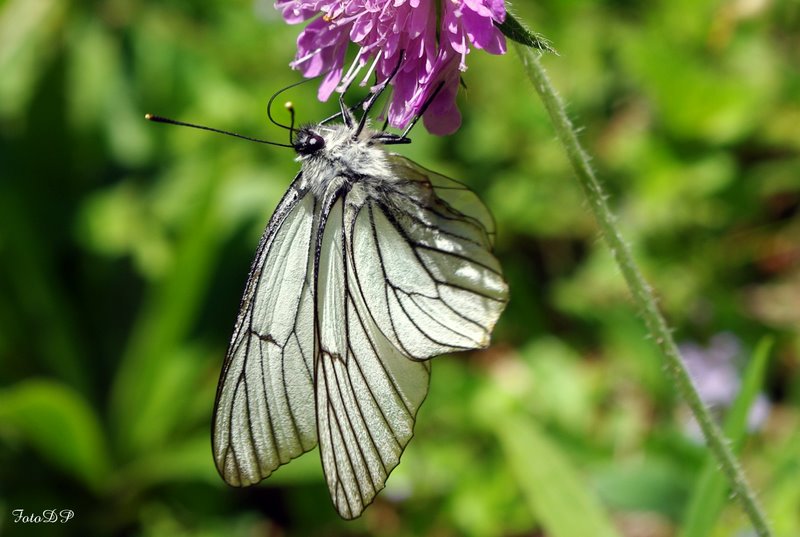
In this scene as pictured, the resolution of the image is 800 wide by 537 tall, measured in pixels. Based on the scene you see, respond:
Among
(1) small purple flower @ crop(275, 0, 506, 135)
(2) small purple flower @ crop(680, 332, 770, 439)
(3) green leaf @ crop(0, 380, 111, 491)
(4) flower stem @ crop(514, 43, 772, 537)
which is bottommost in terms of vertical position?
(3) green leaf @ crop(0, 380, 111, 491)

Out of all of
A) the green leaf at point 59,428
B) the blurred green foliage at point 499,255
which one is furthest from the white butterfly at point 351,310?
the green leaf at point 59,428

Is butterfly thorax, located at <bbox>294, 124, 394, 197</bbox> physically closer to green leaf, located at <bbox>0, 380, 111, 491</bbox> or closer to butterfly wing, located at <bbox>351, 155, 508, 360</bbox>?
butterfly wing, located at <bbox>351, 155, 508, 360</bbox>

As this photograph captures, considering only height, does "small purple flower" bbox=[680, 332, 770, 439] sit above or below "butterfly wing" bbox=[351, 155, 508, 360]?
above

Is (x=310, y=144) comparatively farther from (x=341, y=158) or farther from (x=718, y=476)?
(x=718, y=476)

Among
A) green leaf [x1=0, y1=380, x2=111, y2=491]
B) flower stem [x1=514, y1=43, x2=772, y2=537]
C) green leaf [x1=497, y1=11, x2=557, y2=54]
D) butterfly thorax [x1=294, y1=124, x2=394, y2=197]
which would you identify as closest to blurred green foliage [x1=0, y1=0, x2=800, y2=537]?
green leaf [x1=0, y1=380, x2=111, y2=491]

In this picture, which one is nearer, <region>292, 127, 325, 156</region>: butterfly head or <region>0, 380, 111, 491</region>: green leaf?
<region>292, 127, 325, 156</region>: butterfly head

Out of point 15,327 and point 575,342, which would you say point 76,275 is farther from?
point 575,342

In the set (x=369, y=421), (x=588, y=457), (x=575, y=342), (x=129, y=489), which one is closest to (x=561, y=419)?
(x=588, y=457)

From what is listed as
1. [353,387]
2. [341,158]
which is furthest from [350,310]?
[341,158]

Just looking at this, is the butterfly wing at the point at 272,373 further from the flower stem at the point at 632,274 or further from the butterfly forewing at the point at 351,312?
the flower stem at the point at 632,274
